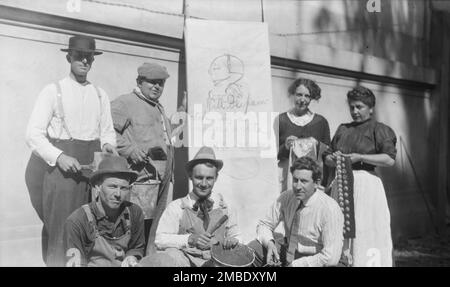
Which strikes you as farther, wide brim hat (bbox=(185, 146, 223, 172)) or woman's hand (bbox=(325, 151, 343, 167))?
woman's hand (bbox=(325, 151, 343, 167))

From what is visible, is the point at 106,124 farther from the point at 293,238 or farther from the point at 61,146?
the point at 293,238

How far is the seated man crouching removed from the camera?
13.0 ft

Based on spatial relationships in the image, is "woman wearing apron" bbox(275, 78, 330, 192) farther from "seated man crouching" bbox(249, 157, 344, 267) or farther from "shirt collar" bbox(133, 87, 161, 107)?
"shirt collar" bbox(133, 87, 161, 107)

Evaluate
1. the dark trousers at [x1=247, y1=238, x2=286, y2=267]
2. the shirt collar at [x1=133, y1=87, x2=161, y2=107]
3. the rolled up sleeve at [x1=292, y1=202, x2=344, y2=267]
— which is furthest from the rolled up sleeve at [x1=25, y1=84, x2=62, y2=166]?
the rolled up sleeve at [x1=292, y1=202, x2=344, y2=267]

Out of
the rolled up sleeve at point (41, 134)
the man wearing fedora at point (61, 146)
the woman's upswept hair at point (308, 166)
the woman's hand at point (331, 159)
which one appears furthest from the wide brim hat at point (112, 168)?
the woman's hand at point (331, 159)

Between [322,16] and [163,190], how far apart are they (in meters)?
2.44

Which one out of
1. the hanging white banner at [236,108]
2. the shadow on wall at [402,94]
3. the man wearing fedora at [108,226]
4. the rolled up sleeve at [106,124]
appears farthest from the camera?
the shadow on wall at [402,94]

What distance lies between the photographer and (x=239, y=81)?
464 centimetres

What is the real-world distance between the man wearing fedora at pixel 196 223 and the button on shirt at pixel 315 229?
0.33 meters

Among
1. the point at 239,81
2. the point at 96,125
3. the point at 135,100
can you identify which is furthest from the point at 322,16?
the point at 96,125

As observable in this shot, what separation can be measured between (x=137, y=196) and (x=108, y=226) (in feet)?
1.79

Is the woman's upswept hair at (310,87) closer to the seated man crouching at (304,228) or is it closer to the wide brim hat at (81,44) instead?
the seated man crouching at (304,228)

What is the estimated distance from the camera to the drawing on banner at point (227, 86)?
14.9 feet

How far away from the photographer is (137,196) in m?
4.20
